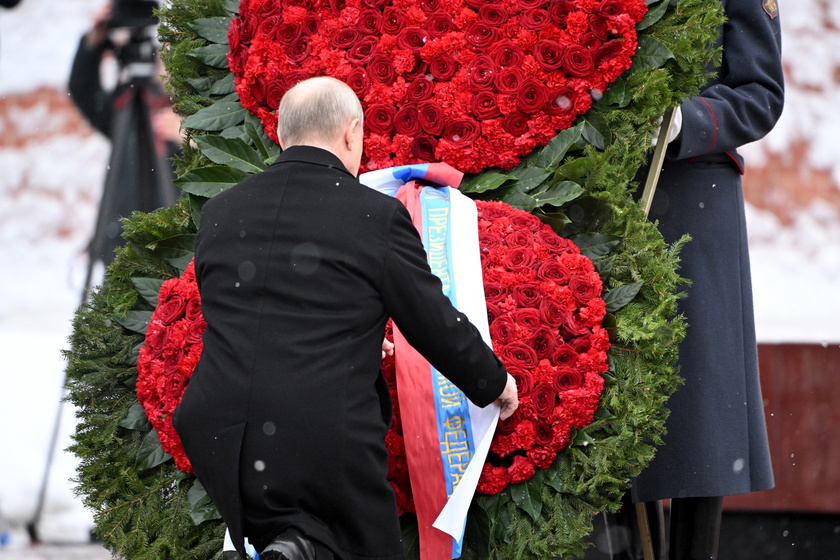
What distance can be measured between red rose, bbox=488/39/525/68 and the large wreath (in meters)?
0.04

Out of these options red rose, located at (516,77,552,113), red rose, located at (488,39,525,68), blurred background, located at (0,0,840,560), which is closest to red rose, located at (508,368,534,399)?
red rose, located at (516,77,552,113)

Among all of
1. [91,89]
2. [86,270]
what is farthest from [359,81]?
[91,89]

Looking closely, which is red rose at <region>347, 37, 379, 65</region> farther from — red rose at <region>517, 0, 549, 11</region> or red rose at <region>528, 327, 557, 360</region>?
red rose at <region>528, 327, 557, 360</region>

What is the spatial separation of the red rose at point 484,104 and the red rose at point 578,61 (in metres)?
0.20

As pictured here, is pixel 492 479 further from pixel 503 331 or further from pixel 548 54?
pixel 548 54

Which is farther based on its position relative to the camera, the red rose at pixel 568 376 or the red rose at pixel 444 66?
the red rose at pixel 444 66

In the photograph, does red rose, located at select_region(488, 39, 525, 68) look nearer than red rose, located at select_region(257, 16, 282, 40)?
Yes

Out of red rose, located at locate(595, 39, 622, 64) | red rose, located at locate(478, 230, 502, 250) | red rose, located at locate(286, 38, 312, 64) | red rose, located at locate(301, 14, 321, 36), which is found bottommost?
red rose, located at locate(478, 230, 502, 250)

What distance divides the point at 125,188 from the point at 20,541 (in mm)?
1616

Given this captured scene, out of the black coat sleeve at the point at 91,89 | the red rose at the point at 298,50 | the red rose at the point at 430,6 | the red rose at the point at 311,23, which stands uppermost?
the red rose at the point at 430,6

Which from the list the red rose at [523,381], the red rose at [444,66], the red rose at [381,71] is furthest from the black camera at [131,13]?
the red rose at [523,381]

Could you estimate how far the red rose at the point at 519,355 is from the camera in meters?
2.03

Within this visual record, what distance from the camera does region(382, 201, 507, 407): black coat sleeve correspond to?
1792mm

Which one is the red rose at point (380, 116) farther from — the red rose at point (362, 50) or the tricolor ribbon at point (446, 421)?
the tricolor ribbon at point (446, 421)
